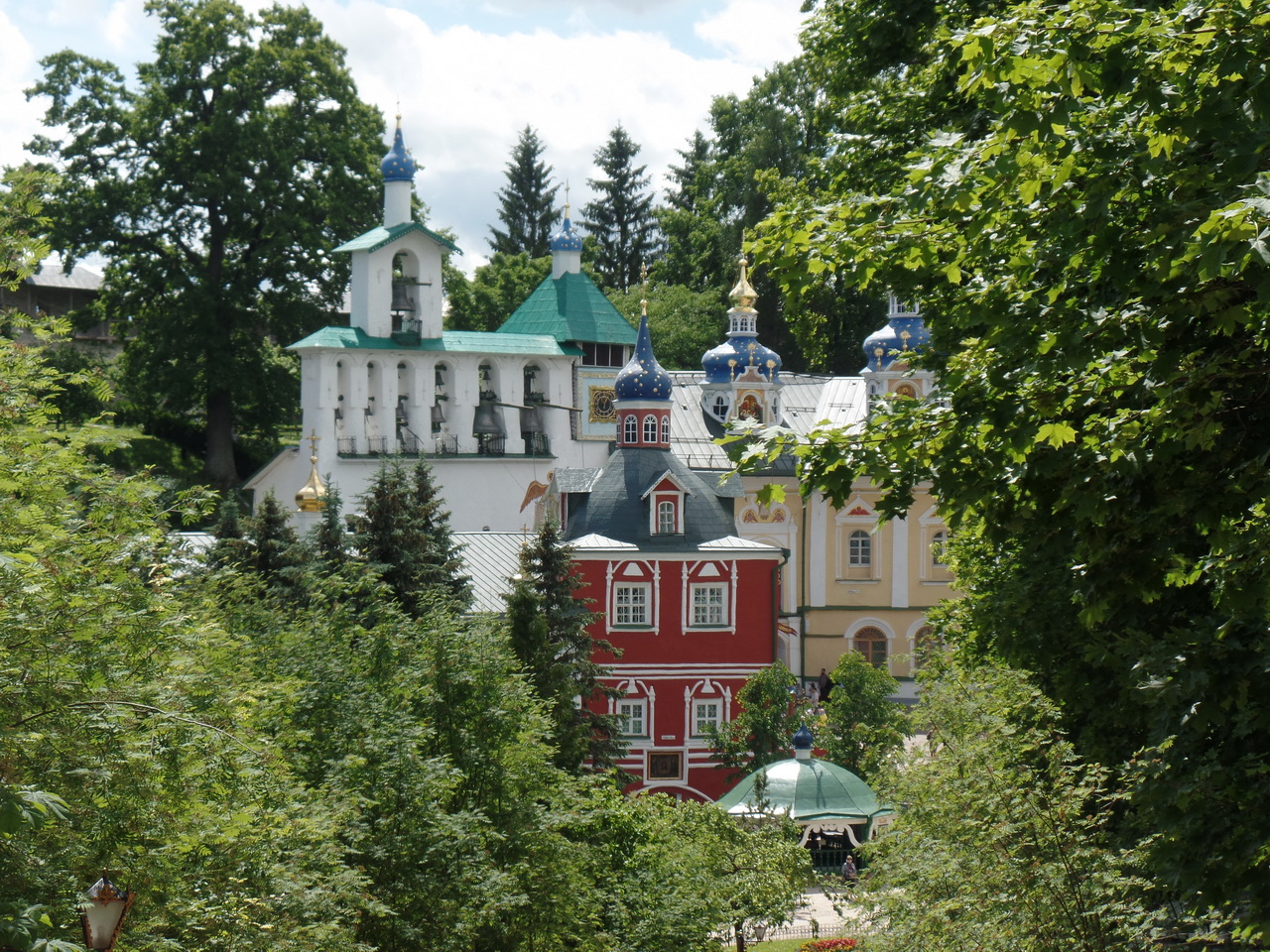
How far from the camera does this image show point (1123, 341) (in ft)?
27.6

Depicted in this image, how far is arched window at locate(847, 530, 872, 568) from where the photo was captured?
1946 inches

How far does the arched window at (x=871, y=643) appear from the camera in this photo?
49.3 m

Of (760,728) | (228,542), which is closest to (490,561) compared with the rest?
(760,728)

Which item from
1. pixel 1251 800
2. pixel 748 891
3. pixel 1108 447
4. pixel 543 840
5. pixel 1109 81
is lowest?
pixel 748 891

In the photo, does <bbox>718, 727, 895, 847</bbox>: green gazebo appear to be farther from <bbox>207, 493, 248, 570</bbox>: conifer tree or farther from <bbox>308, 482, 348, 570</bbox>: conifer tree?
<bbox>207, 493, 248, 570</bbox>: conifer tree

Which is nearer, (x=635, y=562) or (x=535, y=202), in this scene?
(x=635, y=562)

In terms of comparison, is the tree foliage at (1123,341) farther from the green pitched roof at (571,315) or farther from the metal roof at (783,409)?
the green pitched roof at (571,315)

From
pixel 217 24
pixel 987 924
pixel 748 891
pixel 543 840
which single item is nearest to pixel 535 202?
pixel 217 24

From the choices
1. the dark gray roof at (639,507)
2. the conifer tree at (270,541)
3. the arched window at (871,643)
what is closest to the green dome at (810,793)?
the dark gray roof at (639,507)

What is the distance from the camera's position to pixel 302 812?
15742 millimetres

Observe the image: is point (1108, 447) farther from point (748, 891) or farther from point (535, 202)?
point (535, 202)

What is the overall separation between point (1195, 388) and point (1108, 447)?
66 centimetres

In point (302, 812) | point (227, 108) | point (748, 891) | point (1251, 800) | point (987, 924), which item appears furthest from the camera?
point (227, 108)

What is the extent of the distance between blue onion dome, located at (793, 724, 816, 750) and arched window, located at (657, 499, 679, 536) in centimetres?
692
